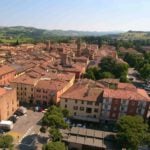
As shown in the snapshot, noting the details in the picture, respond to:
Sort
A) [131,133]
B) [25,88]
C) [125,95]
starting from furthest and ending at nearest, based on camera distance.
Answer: [25,88] → [125,95] → [131,133]

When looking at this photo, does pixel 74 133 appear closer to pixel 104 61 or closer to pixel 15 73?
pixel 15 73

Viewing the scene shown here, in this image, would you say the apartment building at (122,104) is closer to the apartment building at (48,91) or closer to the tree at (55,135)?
the apartment building at (48,91)

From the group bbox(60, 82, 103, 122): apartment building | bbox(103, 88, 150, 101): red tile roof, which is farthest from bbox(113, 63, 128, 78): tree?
bbox(60, 82, 103, 122): apartment building

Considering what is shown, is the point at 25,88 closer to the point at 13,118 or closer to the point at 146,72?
the point at 13,118

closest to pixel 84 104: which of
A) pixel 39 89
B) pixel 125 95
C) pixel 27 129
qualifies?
pixel 125 95

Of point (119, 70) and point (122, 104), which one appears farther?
point (119, 70)

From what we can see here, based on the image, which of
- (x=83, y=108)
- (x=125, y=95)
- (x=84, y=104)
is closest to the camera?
(x=125, y=95)

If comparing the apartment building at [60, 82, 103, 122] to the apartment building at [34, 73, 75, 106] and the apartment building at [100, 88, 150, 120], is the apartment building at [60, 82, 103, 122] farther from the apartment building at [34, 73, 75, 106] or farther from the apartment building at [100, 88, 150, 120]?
the apartment building at [34, 73, 75, 106]
